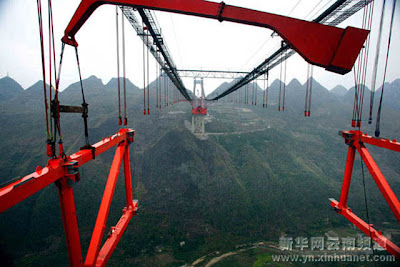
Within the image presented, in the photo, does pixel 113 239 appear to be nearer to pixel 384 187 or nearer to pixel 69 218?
pixel 69 218

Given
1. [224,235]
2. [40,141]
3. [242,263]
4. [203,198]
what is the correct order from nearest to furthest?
1. [242,263]
2. [224,235]
3. [203,198]
4. [40,141]

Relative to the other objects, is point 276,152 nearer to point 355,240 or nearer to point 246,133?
point 246,133

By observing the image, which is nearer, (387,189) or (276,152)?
(387,189)

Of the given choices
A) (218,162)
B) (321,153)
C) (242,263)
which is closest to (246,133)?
(218,162)

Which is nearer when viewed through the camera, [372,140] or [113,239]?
[113,239]

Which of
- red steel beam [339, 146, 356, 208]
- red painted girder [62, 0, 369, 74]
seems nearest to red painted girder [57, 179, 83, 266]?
red painted girder [62, 0, 369, 74]

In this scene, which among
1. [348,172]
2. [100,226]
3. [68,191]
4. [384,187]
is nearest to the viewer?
[68,191]

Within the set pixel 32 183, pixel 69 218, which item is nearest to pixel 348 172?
pixel 69 218
